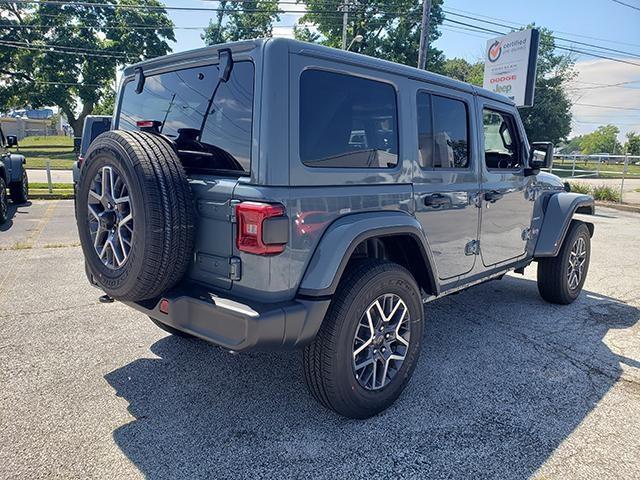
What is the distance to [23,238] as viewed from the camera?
7473mm

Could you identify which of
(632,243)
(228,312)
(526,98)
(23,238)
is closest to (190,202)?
(228,312)

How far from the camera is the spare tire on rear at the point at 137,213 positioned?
233 centimetres

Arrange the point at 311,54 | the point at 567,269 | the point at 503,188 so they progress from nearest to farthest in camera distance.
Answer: the point at 311,54 → the point at 503,188 → the point at 567,269

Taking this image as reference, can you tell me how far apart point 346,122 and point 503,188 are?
196cm

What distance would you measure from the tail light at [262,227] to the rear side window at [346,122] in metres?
0.36

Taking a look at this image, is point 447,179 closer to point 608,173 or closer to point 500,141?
point 500,141

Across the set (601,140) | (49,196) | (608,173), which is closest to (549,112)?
(608,173)

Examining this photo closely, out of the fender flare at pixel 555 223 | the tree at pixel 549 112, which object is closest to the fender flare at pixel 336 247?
the fender flare at pixel 555 223

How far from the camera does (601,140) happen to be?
368 ft

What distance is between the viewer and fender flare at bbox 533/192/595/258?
466 centimetres

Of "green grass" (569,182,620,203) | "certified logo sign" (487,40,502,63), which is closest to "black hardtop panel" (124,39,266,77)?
"green grass" (569,182,620,203)

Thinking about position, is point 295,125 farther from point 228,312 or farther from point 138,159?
point 228,312

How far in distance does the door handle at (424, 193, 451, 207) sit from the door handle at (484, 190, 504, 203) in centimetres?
64

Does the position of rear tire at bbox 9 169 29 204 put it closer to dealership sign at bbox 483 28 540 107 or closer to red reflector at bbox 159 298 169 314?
red reflector at bbox 159 298 169 314
